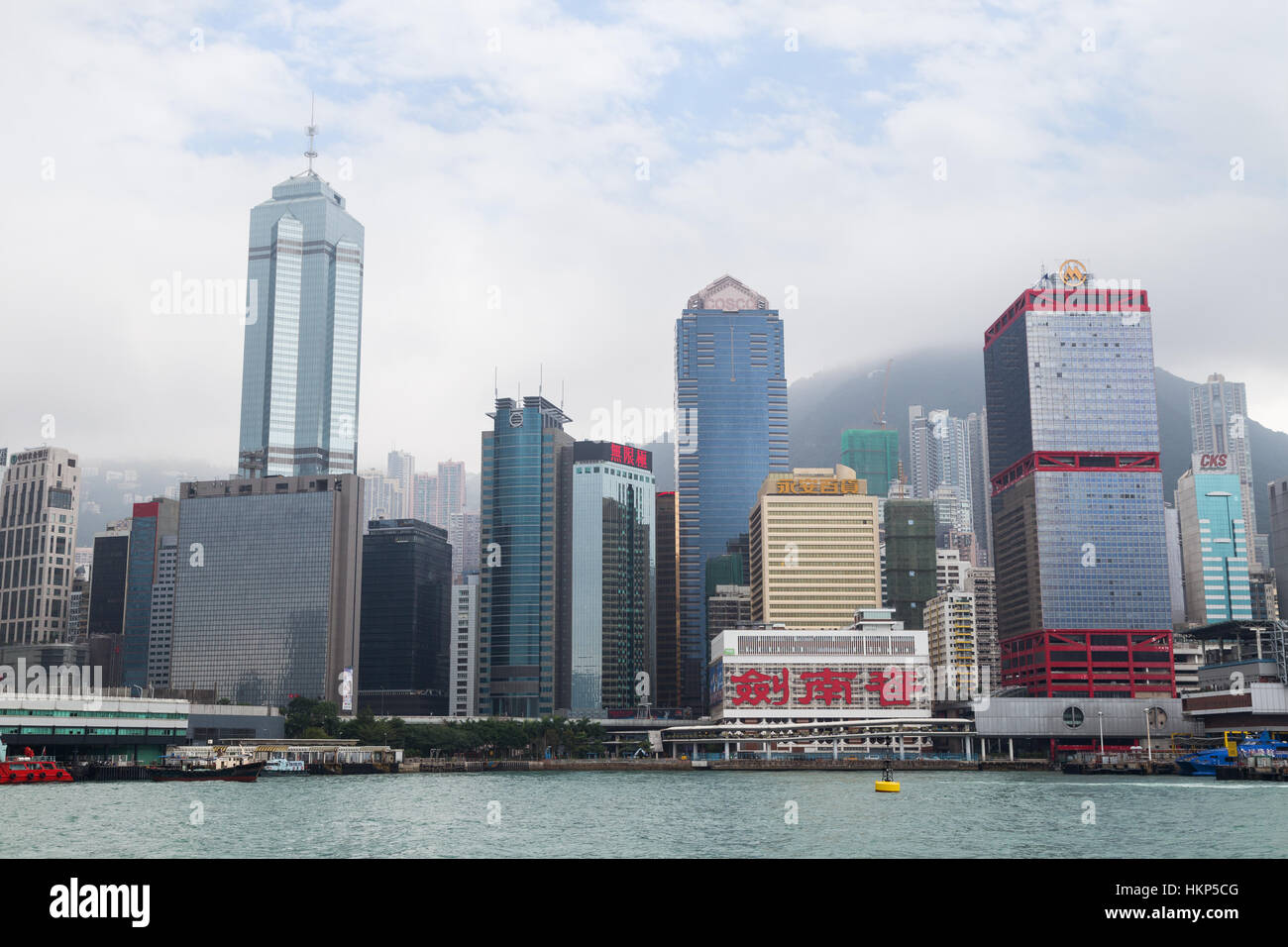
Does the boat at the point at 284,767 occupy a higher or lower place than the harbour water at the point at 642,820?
lower

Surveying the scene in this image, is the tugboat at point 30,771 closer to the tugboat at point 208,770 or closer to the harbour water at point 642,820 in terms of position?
the harbour water at point 642,820

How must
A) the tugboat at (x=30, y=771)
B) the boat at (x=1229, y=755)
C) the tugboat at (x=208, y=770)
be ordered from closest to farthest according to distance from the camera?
the tugboat at (x=30, y=771) < the tugboat at (x=208, y=770) < the boat at (x=1229, y=755)

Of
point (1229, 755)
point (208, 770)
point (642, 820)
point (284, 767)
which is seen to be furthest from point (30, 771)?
point (1229, 755)

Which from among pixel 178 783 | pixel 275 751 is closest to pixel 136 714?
pixel 275 751

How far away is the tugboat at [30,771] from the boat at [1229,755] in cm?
13505

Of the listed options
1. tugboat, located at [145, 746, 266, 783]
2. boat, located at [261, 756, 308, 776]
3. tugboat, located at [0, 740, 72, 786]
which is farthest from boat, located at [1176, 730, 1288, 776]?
tugboat, located at [0, 740, 72, 786]

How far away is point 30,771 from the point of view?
125 m

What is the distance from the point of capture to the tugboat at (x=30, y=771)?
121438 mm

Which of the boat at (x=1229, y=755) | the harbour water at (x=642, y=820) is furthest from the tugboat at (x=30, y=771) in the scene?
the boat at (x=1229, y=755)

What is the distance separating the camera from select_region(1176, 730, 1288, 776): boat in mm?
147875

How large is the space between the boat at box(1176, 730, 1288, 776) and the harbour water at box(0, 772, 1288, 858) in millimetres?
15820

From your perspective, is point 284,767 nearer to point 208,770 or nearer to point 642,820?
point 208,770
